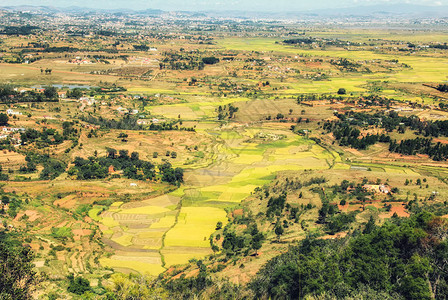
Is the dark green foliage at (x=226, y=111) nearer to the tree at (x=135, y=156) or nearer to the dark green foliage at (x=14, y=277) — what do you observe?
the tree at (x=135, y=156)

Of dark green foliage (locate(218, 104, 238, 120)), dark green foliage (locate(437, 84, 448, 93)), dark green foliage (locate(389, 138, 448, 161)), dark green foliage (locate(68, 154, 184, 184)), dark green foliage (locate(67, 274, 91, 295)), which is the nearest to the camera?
dark green foliage (locate(67, 274, 91, 295))

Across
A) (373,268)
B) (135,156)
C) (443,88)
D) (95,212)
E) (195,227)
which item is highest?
(443,88)

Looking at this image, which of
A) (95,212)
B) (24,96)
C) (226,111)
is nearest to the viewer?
(95,212)

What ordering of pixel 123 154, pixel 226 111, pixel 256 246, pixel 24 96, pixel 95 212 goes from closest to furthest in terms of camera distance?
pixel 256 246, pixel 95 212, pixel 123 154, pixel 24 96, pixel 226 111

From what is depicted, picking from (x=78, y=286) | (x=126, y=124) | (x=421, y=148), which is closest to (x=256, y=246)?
(x=78, y=286)

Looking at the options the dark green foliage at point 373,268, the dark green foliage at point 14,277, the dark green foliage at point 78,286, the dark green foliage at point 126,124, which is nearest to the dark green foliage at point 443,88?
the dark green foliage at point 126,124

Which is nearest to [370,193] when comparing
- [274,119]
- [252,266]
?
[252,266]

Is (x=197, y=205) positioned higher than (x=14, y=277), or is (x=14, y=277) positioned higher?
(x=14, y=277)

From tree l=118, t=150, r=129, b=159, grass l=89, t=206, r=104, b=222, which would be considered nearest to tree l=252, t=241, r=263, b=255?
grass l=89, t=206, r=104, b=222

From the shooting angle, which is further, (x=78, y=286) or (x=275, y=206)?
(x=275, y=206)

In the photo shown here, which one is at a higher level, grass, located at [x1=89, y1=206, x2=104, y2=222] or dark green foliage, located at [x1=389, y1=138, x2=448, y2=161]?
dark green foliage, located at [x1=389, y1=138, x2=448, y2=161]

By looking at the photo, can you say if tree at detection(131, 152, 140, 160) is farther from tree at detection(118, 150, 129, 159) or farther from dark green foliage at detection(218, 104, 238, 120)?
dark green foliage at detection(218, 104, 238, 120)

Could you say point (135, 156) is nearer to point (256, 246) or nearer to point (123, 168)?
point (123, 168)

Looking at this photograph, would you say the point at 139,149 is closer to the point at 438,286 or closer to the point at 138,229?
the point at 138,229
